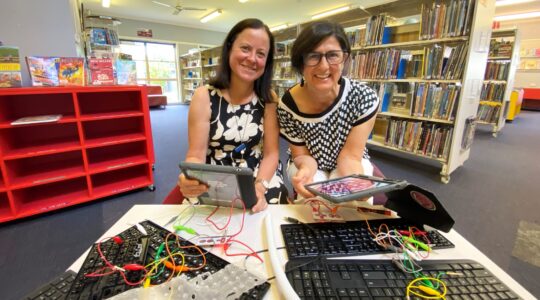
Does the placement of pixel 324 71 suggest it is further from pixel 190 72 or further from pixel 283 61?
pixel 190 72

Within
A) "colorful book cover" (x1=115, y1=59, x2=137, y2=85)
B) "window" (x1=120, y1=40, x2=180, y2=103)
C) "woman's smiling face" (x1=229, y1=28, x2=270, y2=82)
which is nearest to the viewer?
"woman's smiling face" (x1=229, y1=28, x2=270, y2=82)

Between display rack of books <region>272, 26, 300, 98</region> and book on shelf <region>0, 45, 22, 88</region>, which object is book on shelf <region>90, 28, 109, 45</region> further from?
display rack of books <region>272, 26, 300, 98</region>

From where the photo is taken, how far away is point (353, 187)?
0.69m

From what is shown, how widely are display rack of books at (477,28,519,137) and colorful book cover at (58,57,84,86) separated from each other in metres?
6.23

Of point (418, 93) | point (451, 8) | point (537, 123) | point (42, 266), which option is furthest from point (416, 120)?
point (537, 123)

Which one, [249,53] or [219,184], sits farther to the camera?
[249,53]

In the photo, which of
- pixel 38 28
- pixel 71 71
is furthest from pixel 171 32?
pixel 71 71

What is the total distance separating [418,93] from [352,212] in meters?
2.46

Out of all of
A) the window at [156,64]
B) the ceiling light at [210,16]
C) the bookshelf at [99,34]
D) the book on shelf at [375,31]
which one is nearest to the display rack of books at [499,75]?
the book on shelf at [375,31]

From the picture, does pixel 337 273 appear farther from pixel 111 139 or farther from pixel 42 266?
pixel 111 139

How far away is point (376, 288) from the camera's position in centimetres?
50

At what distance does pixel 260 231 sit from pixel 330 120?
27.2 inches

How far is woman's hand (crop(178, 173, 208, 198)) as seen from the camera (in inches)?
30.8

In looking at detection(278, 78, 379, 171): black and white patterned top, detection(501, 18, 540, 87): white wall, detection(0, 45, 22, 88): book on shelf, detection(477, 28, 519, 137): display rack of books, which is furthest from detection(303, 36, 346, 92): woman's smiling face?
detection(501, 18, 540, 87): white wall
